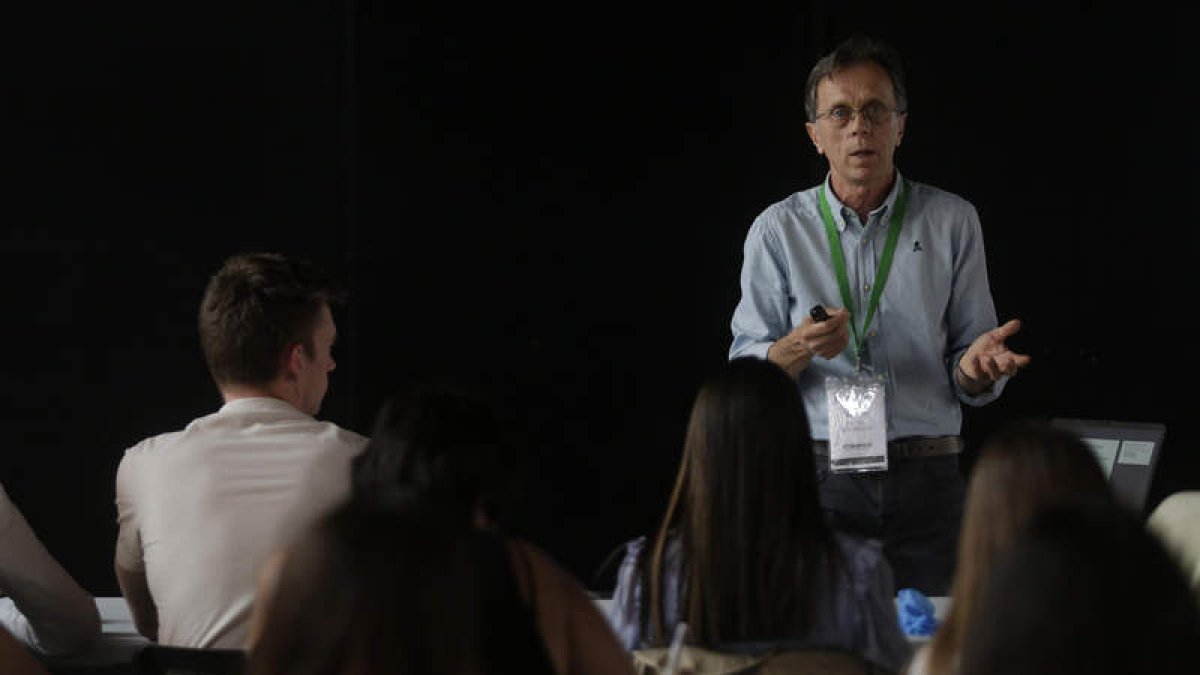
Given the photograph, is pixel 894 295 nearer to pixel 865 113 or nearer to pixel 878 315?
pixel 878 315

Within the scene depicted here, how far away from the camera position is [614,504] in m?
4.99

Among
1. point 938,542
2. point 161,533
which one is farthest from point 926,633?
point 161,533

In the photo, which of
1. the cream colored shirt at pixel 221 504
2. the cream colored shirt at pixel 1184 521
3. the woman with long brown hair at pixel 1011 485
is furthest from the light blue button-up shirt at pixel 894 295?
the woman with long brown hair at pixel 1011 485

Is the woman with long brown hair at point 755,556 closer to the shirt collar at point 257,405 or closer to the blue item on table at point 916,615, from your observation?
the blue item on table at point 916,615

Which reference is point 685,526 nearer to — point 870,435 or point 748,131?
point 870,435

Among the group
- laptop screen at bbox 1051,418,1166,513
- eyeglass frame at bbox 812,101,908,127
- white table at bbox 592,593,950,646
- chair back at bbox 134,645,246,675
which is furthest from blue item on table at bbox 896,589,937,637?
eyeglass frame at bbox 812,101,908,127

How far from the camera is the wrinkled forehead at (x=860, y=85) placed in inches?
139

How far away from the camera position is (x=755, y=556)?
7.30ft

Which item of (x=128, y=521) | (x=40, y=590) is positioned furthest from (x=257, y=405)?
(x=40, y=590)

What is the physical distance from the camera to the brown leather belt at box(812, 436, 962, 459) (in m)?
3.41

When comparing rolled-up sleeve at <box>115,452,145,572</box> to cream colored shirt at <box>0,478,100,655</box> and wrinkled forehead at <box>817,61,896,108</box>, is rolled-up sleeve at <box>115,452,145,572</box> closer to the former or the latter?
cream colored shirt at <box>0,478,100,655</box>

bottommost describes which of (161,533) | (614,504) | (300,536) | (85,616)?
(614,504)

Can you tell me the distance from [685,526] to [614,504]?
271cm

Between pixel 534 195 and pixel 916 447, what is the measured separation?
71.4 inches
